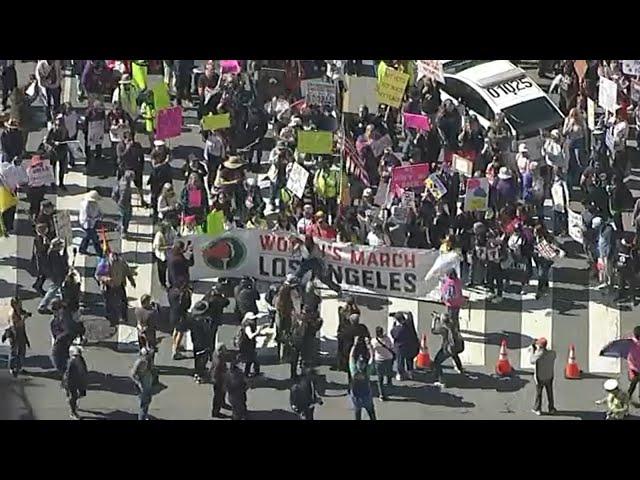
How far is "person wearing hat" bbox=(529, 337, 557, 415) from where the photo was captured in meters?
27.6

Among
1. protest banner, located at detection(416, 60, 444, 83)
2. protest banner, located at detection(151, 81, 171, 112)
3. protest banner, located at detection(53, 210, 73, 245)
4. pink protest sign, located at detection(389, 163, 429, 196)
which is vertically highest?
protest banner, located at detection(416, 60, 444, 83)

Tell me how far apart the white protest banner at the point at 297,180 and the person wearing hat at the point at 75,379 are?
11.5ft

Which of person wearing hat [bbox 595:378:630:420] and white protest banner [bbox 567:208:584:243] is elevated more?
white protest banner [bbox 567:208:584:243]

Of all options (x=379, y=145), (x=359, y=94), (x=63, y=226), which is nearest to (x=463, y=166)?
(x=379, y=145)

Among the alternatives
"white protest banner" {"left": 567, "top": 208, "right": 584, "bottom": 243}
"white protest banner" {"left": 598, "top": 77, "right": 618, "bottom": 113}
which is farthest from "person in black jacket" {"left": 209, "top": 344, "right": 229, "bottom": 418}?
"white protest banner" {"left": 598, "top": 77, "right": 618, "bottom": 113}

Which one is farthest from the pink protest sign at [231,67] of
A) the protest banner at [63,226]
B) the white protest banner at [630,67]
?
the white protest banner at [630,67]

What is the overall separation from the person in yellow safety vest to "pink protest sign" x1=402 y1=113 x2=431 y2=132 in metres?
1.32

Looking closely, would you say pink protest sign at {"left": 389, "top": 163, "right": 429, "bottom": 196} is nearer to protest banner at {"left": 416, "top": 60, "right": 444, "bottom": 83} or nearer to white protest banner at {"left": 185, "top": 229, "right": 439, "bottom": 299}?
white protest banner at {"left": 185, "top": 229, "right": 439, "bottom": 299}

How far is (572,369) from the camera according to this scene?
28250 mm

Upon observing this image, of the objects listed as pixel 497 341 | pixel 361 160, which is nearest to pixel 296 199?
pixel 361 160

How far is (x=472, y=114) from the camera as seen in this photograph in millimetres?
30438

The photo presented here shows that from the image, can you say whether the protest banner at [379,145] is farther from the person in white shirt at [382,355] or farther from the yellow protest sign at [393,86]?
the person in white shirt at [382,355]

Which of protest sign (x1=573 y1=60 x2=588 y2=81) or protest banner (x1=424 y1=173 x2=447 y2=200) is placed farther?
protest sign (x1=573 y1=60 x2=588 y2=81)

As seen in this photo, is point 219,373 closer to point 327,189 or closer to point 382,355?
point 382,355
